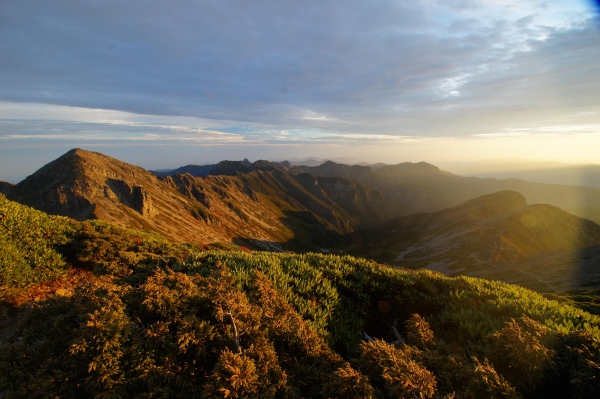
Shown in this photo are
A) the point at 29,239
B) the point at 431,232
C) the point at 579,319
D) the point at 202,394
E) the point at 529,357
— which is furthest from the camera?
A: the point at 431,232

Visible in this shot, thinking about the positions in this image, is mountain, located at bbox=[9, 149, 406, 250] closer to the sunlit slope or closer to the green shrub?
the green shrub

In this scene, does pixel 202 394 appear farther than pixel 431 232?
No

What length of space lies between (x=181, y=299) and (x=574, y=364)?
23.1 feet

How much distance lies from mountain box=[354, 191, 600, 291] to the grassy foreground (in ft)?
140

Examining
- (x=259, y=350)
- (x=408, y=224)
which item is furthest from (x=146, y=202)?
(x=408, y=224)

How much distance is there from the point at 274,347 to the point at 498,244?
297 feet

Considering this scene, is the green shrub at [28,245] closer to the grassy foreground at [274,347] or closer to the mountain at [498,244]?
the grassy foreground at [274,347]

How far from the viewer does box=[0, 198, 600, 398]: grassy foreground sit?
12.9 feet

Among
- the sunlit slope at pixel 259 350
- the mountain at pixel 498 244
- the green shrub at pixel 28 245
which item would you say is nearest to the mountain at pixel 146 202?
the mountain at pixel 498 244

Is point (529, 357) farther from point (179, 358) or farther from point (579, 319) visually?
point (179, 358)

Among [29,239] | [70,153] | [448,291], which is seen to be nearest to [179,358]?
[448,291]

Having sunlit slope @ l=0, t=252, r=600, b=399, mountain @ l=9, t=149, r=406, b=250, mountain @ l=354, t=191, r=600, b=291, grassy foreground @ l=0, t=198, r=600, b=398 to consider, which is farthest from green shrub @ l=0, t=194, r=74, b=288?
mountain @ l=9, t=149, r=406, b=250

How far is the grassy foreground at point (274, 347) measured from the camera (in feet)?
12.9

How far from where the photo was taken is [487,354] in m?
5.03
